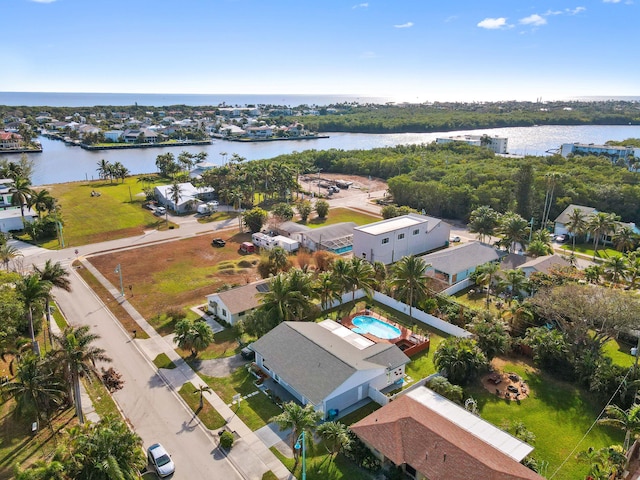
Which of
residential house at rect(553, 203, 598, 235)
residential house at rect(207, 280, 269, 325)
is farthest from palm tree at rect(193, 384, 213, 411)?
residential house at rect(553, 203, 598, 235)

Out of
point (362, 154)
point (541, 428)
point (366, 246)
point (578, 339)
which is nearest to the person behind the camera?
point (541, 428)

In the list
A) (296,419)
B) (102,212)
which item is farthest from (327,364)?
(102,212)

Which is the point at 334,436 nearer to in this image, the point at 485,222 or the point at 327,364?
the point at 327,364

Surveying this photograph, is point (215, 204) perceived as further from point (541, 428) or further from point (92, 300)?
point (541, 428)

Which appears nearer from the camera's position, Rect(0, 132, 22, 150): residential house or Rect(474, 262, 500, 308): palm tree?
Rect(474, 262, 500, 308): palm tree

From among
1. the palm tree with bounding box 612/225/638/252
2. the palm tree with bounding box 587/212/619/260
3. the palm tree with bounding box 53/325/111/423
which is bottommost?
the palm tree with bounding box 612/225/638/252

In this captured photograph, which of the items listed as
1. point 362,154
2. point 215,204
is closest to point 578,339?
point 215,204

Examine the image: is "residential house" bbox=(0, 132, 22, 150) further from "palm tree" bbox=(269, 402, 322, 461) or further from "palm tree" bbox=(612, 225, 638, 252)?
"palm tree" bbox=(612, 225, 638, 252)
